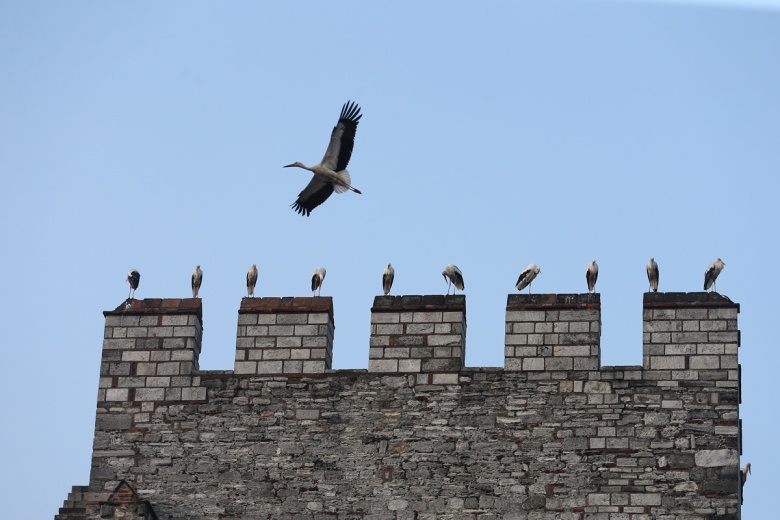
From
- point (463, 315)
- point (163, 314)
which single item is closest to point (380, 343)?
point (463, 315)

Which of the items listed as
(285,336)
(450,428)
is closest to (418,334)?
(450,428)

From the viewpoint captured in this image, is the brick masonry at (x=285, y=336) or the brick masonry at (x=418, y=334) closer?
the brick masonry at (x=418, y=334)

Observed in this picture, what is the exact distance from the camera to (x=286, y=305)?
23.9 m

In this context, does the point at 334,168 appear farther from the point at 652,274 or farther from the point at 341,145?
the point at 652,274

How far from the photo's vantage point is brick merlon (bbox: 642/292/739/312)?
23000mm

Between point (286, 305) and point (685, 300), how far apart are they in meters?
4.33

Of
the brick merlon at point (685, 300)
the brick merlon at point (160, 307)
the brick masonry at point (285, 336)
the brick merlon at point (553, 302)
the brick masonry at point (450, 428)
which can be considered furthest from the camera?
the brick merlon at point (160, 307)

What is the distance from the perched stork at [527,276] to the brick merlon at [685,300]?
1.29 metres

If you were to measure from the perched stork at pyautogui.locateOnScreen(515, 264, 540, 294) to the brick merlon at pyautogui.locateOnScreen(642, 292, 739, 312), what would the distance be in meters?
1.29

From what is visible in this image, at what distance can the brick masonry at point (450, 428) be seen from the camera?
73.2ft

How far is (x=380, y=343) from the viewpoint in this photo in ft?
77.0

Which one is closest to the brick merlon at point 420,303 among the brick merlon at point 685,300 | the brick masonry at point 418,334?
the brick masonry at point 418,334

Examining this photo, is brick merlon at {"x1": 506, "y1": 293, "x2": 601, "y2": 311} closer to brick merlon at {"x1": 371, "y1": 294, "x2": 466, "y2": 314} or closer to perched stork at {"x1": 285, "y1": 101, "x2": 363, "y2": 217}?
brick merlon at {"x1": 371, "y1": 294, "x2": 466, "y2": 314}

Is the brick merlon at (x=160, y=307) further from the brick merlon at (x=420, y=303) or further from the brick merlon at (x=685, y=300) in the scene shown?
the brick merlon at (x=685, y=300)
